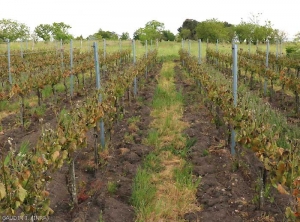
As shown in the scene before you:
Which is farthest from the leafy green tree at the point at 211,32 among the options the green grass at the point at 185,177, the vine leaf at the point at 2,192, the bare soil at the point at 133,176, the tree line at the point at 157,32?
the vine leaf at the point at 2,192

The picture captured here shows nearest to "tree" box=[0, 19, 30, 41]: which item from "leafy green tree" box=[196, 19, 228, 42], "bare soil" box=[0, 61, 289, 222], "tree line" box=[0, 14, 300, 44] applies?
"tree line" box=[0, 14, 300, 44]

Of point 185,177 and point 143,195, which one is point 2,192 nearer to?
point 143,195

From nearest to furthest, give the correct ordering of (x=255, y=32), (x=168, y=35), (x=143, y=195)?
(x=143, y=195)
(x=255, y=32)
(x=168, y=35)

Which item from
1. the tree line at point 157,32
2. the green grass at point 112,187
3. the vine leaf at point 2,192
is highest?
the tree line at point 157,32

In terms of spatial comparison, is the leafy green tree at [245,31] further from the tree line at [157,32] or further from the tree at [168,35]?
the tree at [168,35]

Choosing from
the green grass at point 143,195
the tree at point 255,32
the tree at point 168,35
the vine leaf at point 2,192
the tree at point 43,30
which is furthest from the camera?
the tree at point 168,35

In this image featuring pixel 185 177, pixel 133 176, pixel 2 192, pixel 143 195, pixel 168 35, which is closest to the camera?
pixel 2 192

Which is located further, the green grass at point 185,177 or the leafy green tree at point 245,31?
the leafy green tree at point 245,31

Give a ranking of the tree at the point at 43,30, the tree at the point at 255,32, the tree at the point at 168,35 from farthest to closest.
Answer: the tree at the point at 168,35, the tree at the point at 43,30, the tree at the point at 255,32

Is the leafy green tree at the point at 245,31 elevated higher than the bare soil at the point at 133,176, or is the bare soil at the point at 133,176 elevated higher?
the leafy green tree at the point at 245,31

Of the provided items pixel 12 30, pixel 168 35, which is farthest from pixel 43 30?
pixel 168 35

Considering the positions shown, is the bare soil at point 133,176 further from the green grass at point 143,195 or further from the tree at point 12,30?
the tree at point 12,30

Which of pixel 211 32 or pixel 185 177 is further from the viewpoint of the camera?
pixel 211 32

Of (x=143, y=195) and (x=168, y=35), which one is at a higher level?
(x=168, y=35)
